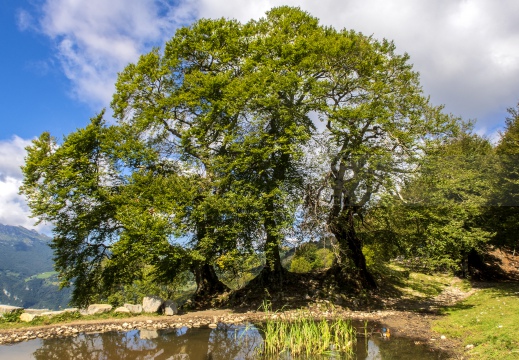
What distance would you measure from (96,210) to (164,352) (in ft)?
32.4

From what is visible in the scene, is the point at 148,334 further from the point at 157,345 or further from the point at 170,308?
the point at 170,308

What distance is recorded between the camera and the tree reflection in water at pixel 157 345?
35.3ft

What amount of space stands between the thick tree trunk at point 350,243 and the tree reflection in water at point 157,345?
813cm

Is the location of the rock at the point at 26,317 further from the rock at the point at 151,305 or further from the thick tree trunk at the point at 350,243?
the thick tree trunk at the point at 350,243

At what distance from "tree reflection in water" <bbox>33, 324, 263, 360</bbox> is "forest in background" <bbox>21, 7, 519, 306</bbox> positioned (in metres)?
3.58

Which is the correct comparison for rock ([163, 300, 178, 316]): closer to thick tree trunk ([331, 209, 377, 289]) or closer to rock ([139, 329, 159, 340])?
rock ([139, 329, 159, 340])

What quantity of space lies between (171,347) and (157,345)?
652mm

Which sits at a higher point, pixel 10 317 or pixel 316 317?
pixel 10 317

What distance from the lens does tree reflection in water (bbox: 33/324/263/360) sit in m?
10.8

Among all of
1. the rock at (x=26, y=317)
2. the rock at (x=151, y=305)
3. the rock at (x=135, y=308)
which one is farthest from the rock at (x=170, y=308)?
the rock at (x=26, y=317)

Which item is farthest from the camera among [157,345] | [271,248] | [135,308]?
[135,308]

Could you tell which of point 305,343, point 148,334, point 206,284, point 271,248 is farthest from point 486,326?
point 206,284

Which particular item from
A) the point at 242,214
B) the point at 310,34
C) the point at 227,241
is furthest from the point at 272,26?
→ the point at 227,241

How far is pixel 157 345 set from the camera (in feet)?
39.5
